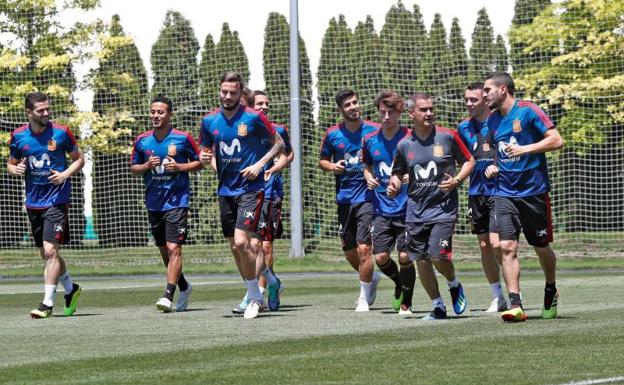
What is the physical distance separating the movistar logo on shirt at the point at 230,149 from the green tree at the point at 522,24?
30.5 m

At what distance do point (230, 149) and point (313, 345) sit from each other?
12.7ft

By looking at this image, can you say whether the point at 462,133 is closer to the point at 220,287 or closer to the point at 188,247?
the point at 220,287

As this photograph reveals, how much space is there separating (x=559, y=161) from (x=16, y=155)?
2254 cm

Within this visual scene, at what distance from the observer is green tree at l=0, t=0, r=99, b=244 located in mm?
37406

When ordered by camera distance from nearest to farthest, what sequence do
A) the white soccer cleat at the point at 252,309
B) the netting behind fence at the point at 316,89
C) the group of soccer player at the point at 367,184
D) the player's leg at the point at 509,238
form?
the player's leg at the point at 509,238, the group of soccer player at the point at 367,184, the white soccer cleat at the point at 252,309, the netting behind fence at the point at 316,89

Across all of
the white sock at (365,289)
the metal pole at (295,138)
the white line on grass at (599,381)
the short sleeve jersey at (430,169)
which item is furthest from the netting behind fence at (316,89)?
the white line on grass at (599,381)

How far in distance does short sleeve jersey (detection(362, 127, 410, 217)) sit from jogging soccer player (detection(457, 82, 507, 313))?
86 cm

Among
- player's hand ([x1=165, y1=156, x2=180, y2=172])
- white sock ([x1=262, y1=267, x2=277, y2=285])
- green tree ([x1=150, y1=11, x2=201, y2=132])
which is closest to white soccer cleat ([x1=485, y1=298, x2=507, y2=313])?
white sock ([x1=262, y1=267, x2=277, y2=285])

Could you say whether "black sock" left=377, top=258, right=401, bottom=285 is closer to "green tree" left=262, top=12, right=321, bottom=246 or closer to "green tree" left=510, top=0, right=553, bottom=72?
"green tree" left=262, top=12, right=321, bottom=246

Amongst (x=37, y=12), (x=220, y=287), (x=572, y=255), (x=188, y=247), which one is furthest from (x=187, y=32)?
(x=220, y=287)

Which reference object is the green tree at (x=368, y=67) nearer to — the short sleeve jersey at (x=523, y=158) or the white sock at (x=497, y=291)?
the white sock at (x=497, y=291)

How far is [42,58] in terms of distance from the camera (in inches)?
1515

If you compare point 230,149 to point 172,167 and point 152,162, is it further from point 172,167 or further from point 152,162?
point 152,162

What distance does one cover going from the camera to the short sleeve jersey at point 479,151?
13.1m
